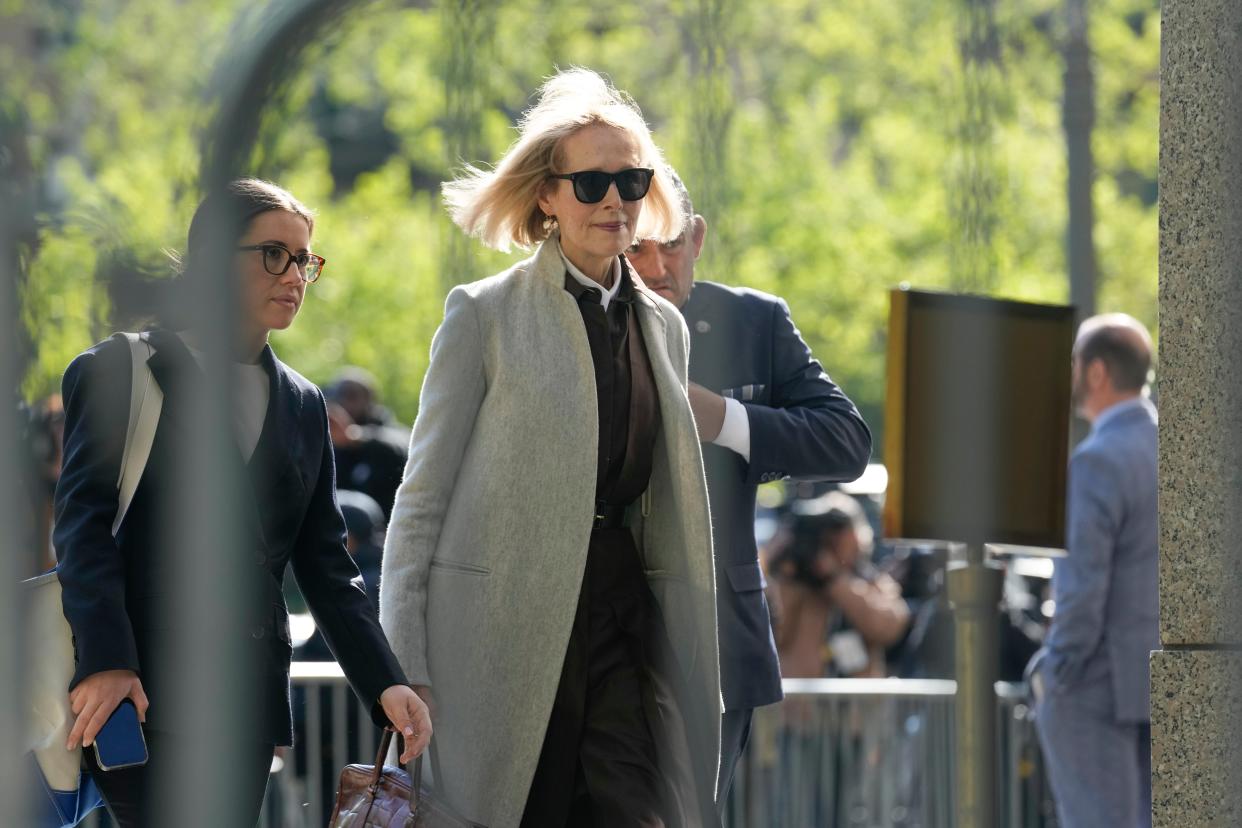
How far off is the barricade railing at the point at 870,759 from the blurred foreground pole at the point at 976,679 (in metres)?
3.32

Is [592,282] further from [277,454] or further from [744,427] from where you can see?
[277,454]

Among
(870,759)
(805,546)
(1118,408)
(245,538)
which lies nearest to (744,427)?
(245,538)

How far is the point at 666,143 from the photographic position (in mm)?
16188

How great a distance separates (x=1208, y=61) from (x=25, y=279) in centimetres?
211

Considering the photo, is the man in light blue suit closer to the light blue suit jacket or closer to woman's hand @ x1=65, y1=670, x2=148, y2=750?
the light blue suit jacket

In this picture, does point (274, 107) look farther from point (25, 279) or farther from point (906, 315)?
point (906, 315)

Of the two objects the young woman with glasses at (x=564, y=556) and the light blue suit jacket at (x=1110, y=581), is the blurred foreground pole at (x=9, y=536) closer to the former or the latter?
the young woman with glasses at (x=564, y=556)

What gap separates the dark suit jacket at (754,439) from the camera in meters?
4.36

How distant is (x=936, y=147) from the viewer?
64.8ft

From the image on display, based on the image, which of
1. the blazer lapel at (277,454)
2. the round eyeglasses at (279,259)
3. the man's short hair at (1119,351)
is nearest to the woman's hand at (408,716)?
the blazer lapel at (277,454)

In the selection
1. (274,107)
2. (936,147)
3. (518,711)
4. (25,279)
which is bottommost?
(518,711)

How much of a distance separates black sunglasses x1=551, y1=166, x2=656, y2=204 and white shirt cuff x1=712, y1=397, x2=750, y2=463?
0.56m

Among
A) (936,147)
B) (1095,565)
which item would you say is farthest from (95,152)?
(936,147)

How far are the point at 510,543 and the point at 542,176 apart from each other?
69cm
